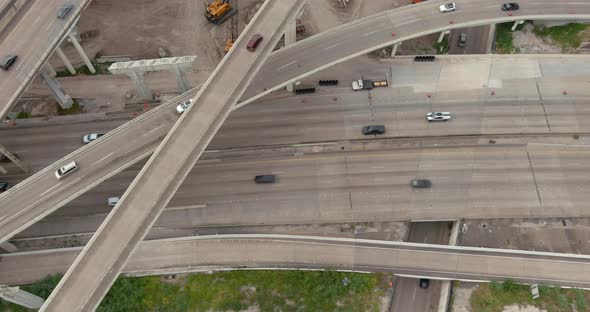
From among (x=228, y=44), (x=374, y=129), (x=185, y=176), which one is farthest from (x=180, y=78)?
(x=374, y=129)

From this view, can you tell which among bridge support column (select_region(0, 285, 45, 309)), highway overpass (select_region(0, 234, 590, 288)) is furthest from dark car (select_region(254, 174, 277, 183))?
bridge support column (select_region(0, 285, 45, 309))

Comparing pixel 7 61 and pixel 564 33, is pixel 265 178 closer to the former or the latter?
pixel 7 61

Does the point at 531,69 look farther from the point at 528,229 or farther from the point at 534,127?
the point at 528,229

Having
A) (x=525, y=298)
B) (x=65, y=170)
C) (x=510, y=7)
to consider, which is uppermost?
(x=510, y=7)

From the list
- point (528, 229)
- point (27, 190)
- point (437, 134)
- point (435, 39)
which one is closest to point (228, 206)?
point (27, 190)

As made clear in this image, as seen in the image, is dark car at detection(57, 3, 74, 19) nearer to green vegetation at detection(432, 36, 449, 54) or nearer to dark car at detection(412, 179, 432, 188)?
dark car at detection(412, 179, 432, 188)

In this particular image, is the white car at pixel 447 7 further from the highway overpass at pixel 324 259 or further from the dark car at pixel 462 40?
the highway overpass at pixel 324 259
